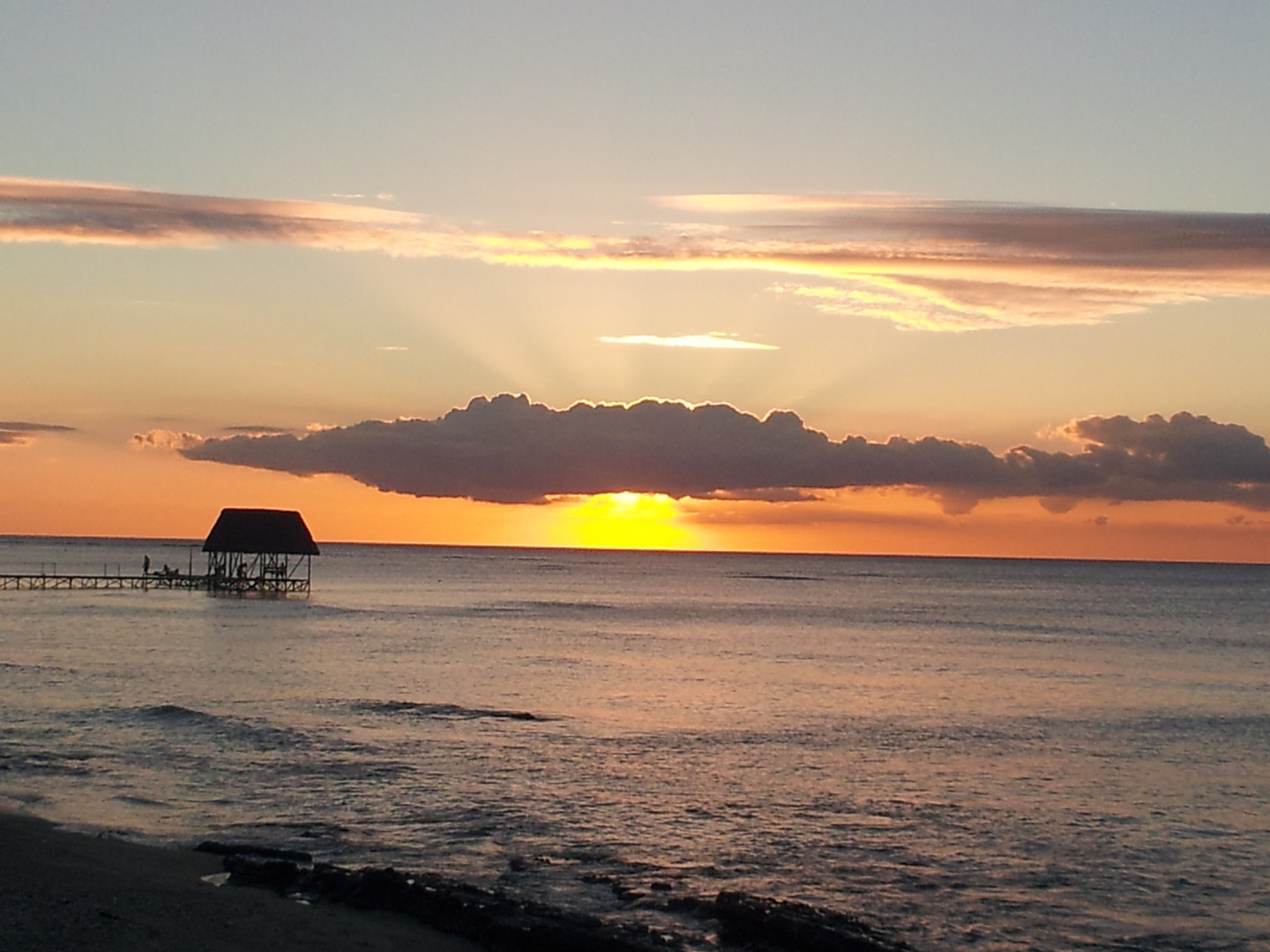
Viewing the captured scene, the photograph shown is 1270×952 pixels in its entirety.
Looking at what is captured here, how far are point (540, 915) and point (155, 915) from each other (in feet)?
15.1

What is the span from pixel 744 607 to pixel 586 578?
8776 cm

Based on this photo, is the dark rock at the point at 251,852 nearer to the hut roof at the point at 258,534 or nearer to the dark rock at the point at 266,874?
the dark rock at the point at 266,874

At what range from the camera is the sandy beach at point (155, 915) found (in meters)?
13.4

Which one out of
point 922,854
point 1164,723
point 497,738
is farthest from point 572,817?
point 1164,723

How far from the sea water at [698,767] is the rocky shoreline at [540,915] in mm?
701

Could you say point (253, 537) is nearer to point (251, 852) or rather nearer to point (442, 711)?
point (442, 711)

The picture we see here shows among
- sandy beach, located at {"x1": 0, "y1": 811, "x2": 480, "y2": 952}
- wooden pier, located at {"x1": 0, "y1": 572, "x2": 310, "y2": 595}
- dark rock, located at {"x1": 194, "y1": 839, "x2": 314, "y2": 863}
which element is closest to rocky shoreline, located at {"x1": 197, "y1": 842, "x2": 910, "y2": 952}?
sandy beach, located at {"x1": 0, "y1": 811, "x2": 480, "y2": 952}

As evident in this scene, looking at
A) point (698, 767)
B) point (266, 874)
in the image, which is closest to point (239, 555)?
point (698, 767)

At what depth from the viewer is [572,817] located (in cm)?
2198

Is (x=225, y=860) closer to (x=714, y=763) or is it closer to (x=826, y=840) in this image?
(x=826, y=840)

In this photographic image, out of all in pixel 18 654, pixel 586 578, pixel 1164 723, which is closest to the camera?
pixel 1164 723

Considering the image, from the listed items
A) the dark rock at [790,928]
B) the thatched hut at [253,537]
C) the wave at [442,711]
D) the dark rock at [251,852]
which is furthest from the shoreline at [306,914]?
the thatched hut at [253,537]

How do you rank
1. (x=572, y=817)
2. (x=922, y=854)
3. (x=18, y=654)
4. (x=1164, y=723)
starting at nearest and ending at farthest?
1. (x=922, y=854)
2. (x=572, y=817)
3. (x=1164, y=723)
4. (x=18, y=654)

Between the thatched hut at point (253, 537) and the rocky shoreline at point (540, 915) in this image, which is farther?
the thatched hut at point (253, 537)
